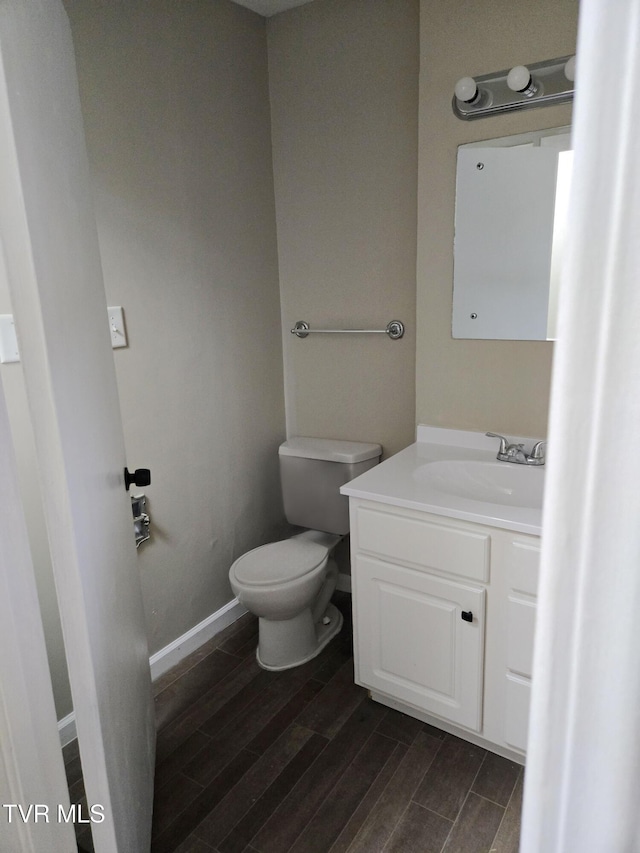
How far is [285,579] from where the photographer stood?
1.98 m

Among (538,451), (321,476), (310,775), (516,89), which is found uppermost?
(516,89)

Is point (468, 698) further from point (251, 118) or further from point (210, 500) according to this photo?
point (251, 118)

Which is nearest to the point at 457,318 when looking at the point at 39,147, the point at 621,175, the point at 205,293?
the point at 205,293

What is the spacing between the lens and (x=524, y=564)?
1.44 metres

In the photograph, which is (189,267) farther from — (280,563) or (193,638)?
(193,638)

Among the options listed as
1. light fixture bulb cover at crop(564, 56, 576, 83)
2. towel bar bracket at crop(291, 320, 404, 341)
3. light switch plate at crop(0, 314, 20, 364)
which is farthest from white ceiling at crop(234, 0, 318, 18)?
light switch plate at crop(0, 314, 20, 364)

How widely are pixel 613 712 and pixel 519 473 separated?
1.41 m

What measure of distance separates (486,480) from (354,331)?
787 mm

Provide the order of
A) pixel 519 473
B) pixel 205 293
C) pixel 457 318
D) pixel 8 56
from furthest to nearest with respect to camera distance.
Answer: pixel 205 293
pixel 457 318
pixel 519 473
pixel 8 56

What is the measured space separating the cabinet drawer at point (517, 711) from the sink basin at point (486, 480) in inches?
19.1

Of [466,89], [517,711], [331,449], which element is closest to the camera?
[517,711]

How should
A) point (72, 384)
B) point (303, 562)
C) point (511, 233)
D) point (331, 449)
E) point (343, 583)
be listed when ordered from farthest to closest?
1. point (343, 583)
2. point (331, 449)
3. point (303, 562)
4. point (511, 233)
5. point (72, 384)

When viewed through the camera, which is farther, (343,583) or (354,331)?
(343,583)

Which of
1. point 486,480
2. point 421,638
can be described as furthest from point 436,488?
point 421,638
